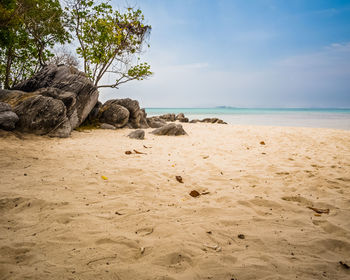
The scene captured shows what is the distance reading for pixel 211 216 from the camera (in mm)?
2609

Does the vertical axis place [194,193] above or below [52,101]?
below

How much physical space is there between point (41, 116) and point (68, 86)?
3.10 metres

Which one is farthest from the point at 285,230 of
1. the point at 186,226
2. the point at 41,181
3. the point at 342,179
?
the point at 41,181

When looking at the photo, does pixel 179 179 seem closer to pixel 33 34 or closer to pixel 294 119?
pixel 33 34

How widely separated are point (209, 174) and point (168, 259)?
2.65 metres

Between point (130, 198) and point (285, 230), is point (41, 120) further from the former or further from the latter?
point (285, 230)

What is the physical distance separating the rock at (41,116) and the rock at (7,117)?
297 millimetres

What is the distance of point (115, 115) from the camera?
12203 mm

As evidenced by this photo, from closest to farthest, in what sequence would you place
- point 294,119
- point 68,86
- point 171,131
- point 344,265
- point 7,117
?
point 344,265, point 7,117, point 68,86, point 171,131, point 294,119

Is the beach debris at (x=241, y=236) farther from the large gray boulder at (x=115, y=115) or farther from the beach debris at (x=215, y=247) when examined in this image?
the large gray boulder at (x=115, y=115)

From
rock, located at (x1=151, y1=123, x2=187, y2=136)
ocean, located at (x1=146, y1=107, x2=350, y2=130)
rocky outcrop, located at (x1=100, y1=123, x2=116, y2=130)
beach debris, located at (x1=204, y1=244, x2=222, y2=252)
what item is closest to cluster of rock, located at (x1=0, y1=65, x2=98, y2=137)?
rocky outcrop, located at (x1=100, y1=123, x2=116, y2=130)

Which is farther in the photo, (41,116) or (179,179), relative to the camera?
(41,116)

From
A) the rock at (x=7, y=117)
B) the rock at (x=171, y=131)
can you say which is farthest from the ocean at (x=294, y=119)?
the rock at (x=7, y=117)

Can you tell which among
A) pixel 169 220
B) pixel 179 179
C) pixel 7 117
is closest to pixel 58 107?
pixel 7 117
